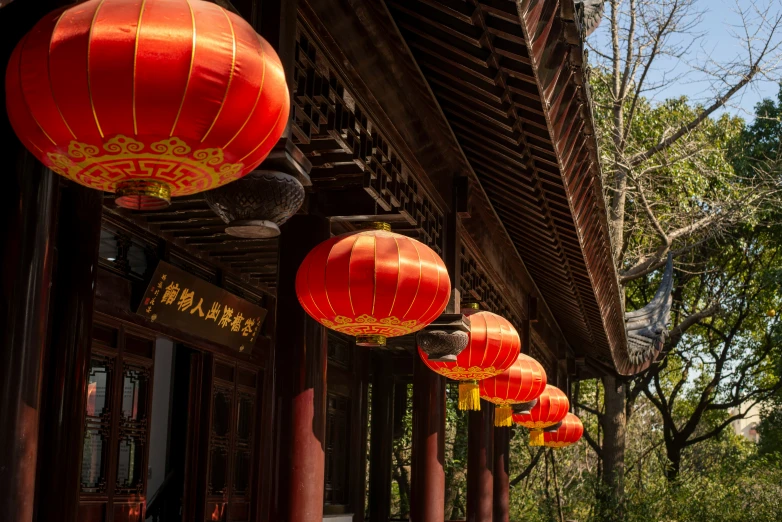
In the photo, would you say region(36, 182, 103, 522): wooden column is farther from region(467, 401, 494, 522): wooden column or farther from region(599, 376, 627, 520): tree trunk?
region(599, 376, 627, 520): tree trunk

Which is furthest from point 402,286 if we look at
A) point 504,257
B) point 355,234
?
point 504,257

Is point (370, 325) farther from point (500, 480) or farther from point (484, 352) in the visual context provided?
point (500, 480)

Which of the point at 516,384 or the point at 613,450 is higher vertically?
the point at 516,384

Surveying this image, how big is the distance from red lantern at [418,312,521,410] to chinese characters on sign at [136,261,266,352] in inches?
76.9

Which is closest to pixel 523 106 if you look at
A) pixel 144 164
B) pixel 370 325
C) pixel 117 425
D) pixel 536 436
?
pixel 370 325

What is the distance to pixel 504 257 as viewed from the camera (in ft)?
33.3

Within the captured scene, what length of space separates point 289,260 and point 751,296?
745 inches

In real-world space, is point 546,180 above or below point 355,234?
above

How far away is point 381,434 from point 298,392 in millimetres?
8822

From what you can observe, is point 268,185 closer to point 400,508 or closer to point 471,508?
point 471,508

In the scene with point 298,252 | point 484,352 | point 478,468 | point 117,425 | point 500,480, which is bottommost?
point 500,480

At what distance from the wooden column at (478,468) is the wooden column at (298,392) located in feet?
19.0

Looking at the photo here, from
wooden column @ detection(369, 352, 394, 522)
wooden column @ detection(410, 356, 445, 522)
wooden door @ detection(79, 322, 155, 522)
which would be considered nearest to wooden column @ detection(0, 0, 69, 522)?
wooden door @ detection(79, 322, 155, 522)

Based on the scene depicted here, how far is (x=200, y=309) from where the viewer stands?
7.87 m
